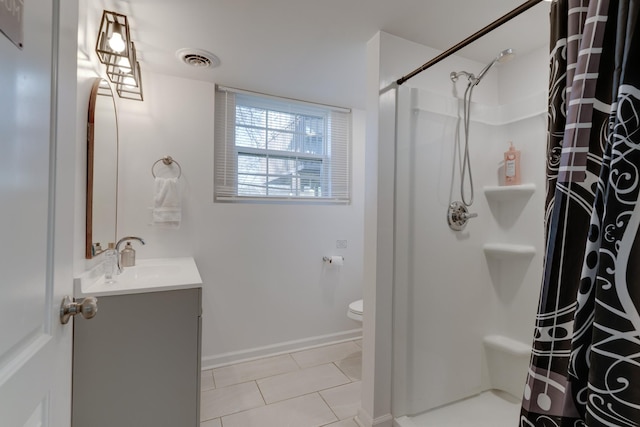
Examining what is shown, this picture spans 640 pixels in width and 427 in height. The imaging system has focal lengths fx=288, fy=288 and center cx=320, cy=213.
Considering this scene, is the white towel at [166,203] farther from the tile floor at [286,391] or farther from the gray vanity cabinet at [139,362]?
the tile floor at [286,391]

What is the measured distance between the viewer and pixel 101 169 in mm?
1724

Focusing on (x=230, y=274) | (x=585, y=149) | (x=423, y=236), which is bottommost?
(x=230, y=274)

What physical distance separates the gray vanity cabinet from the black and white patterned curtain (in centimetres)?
146

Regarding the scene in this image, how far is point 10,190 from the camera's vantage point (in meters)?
0.53

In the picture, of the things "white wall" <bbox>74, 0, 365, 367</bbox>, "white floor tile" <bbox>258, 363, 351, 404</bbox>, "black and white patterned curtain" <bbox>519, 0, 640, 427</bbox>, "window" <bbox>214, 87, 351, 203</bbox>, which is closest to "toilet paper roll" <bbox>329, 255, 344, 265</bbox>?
"white wall" <bbox>74, 0, 365, 367</bbox>

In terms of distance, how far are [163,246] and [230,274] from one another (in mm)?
566

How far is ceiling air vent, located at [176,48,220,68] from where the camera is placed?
1.91 m

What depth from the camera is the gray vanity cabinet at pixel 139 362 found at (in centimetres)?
135

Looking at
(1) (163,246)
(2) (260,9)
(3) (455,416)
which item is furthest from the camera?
(1) (163,246)

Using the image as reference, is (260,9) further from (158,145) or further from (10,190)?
(10,190)

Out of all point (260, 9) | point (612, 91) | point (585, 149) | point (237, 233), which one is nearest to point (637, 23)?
point (612, 91)

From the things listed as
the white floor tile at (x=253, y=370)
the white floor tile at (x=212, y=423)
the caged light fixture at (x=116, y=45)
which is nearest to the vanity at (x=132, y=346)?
the caged light fixture at (x=116, y=45)

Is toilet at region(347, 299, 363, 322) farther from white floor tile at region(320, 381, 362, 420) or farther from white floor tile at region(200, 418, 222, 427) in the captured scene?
white floor tile at region(200, 418, 222, 427)

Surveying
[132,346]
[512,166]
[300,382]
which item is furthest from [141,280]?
[512,166]
